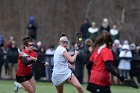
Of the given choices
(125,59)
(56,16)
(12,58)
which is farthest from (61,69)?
(56,16)

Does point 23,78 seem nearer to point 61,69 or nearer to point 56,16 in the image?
point 61,69

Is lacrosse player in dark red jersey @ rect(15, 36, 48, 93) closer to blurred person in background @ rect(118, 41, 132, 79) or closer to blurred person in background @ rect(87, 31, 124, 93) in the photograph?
blurred person in background @ rect(87, 31, 124, 93)

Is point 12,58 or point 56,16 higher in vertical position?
point 56,16

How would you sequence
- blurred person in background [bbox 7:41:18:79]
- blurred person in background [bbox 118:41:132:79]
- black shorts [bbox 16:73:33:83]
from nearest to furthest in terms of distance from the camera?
black shorts [bbox 16:73:33:83] → blurred person in background [bbox 118:41:132:79] → blurred person in background [bbox 7:41:18:79]

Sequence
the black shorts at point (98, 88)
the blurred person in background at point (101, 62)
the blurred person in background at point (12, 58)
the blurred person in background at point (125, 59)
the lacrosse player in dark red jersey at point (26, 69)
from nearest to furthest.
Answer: the blurred person in background at point (101, 62) < the black shorts at point (98, 88) < the lacrosse player in dark red jersey at point (26, 69) < the blurred person in background at point (125, 59) < the blurred person in background at point (12, 58)

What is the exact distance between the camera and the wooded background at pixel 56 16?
147 feet

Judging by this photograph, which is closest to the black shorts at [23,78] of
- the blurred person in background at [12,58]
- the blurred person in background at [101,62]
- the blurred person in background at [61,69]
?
the blurred person in background at [61,69]

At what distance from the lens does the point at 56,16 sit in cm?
4534

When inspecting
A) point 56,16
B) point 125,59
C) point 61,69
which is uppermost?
point 56,16

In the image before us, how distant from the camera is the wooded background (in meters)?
44.7

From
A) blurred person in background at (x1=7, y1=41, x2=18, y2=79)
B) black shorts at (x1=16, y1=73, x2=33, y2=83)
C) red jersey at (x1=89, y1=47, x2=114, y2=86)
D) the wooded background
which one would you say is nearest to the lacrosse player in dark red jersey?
black shorts at (x1=16, y1=73, x2=33, y2=83)

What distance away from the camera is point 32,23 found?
3225 cm

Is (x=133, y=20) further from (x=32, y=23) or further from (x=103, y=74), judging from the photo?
(x=103, y=74)

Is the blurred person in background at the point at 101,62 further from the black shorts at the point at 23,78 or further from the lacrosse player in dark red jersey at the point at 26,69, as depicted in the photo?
the black shorts at the point at 23,78
